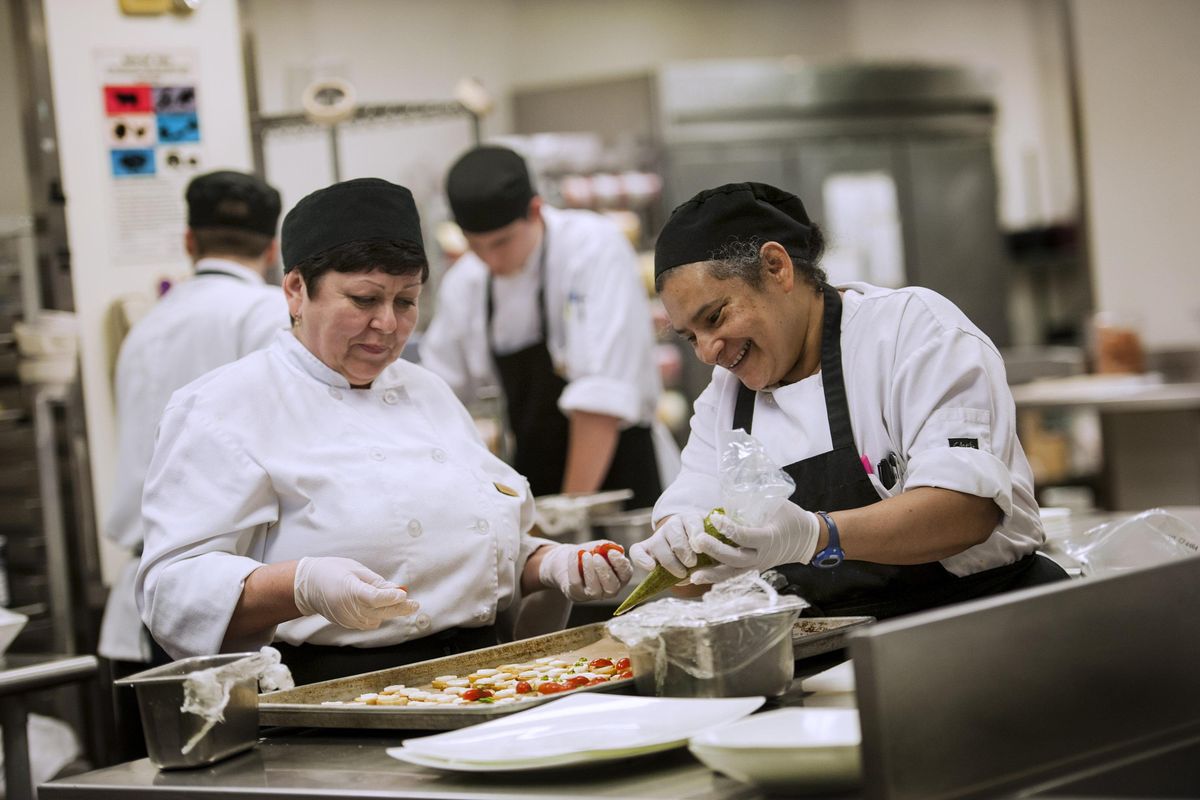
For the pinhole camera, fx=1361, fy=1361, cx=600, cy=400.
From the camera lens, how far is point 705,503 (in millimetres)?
2223

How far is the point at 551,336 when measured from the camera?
12.8 ft

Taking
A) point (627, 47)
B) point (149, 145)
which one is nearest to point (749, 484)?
point (149, 145)

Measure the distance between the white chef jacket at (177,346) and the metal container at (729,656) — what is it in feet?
5.22

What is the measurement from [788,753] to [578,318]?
2632mm

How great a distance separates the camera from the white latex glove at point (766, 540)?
69.0 inches

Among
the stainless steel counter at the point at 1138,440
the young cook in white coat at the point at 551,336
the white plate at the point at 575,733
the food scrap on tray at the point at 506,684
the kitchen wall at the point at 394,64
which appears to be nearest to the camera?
the white plate at the point at 575,733

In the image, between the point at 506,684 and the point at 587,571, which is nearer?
the point at 506,684

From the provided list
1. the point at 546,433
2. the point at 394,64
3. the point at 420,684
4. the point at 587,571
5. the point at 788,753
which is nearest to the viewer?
the point at 788,753

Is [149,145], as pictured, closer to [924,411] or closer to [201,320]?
[201,320]

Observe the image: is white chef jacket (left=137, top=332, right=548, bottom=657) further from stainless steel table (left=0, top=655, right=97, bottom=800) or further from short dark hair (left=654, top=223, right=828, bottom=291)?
stainless steel table (left=0, top=655, right=97, bottom=800)

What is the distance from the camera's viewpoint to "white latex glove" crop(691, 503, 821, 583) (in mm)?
1753

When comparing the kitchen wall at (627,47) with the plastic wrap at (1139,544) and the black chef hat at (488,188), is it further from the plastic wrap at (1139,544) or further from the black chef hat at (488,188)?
the plastic wrap at (1139,544)

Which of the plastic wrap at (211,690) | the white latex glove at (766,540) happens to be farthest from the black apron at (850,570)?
the plastic wrap at (211,690)

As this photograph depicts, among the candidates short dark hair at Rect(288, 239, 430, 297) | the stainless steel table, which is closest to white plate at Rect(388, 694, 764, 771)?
short dark hair at Rect(288, 239, 430, 297)
